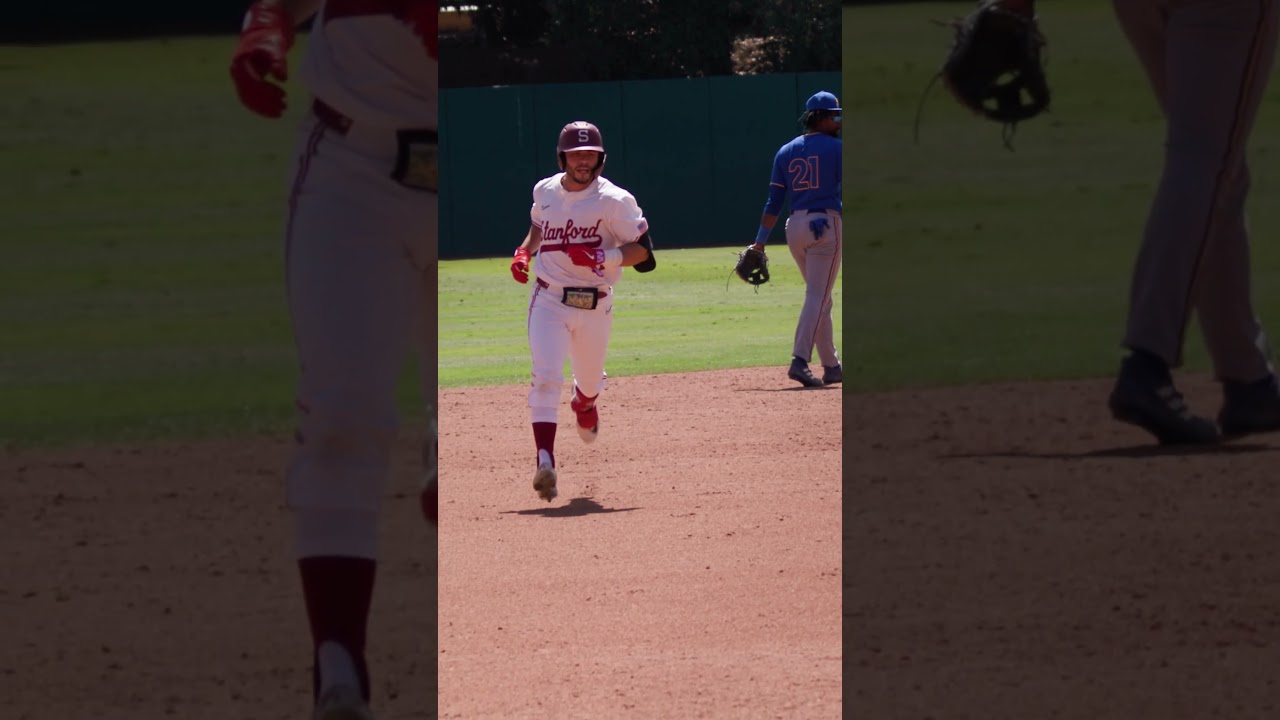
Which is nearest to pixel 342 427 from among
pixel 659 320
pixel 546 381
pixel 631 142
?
pixel 546 381

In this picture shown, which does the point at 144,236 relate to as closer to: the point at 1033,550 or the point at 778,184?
the point at 1033,550

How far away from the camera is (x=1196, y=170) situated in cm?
182

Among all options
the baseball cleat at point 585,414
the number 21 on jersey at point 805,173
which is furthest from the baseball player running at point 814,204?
the baseball cleat at point 585,414

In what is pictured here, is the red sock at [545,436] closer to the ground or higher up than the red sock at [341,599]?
closer to the ground

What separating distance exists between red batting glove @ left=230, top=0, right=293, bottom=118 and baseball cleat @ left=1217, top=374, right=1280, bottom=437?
1.22 m

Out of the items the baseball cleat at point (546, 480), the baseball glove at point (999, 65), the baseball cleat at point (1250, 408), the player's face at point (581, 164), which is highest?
the baseball glove at point (999, 65)

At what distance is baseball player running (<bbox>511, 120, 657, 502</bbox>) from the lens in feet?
20.9

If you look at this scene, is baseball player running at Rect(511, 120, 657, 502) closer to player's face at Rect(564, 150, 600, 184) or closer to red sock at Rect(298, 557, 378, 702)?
player's face at Rect(564, 150, 600, 184)

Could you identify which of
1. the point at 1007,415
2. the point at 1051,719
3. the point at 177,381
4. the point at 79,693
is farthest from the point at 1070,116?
the point at 79,693

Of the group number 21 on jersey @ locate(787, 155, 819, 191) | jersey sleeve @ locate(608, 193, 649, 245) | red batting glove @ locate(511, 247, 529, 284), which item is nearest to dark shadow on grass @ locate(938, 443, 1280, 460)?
jersey sleeve @ locate(608, 193, 649, 245)

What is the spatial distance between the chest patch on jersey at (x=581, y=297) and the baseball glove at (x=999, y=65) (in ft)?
15.0

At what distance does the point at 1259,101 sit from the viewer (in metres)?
1.82

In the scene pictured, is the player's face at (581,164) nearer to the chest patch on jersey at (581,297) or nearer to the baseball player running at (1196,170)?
the chest patch on jersey at (581,297)

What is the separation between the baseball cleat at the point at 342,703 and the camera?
1830 millimetres
